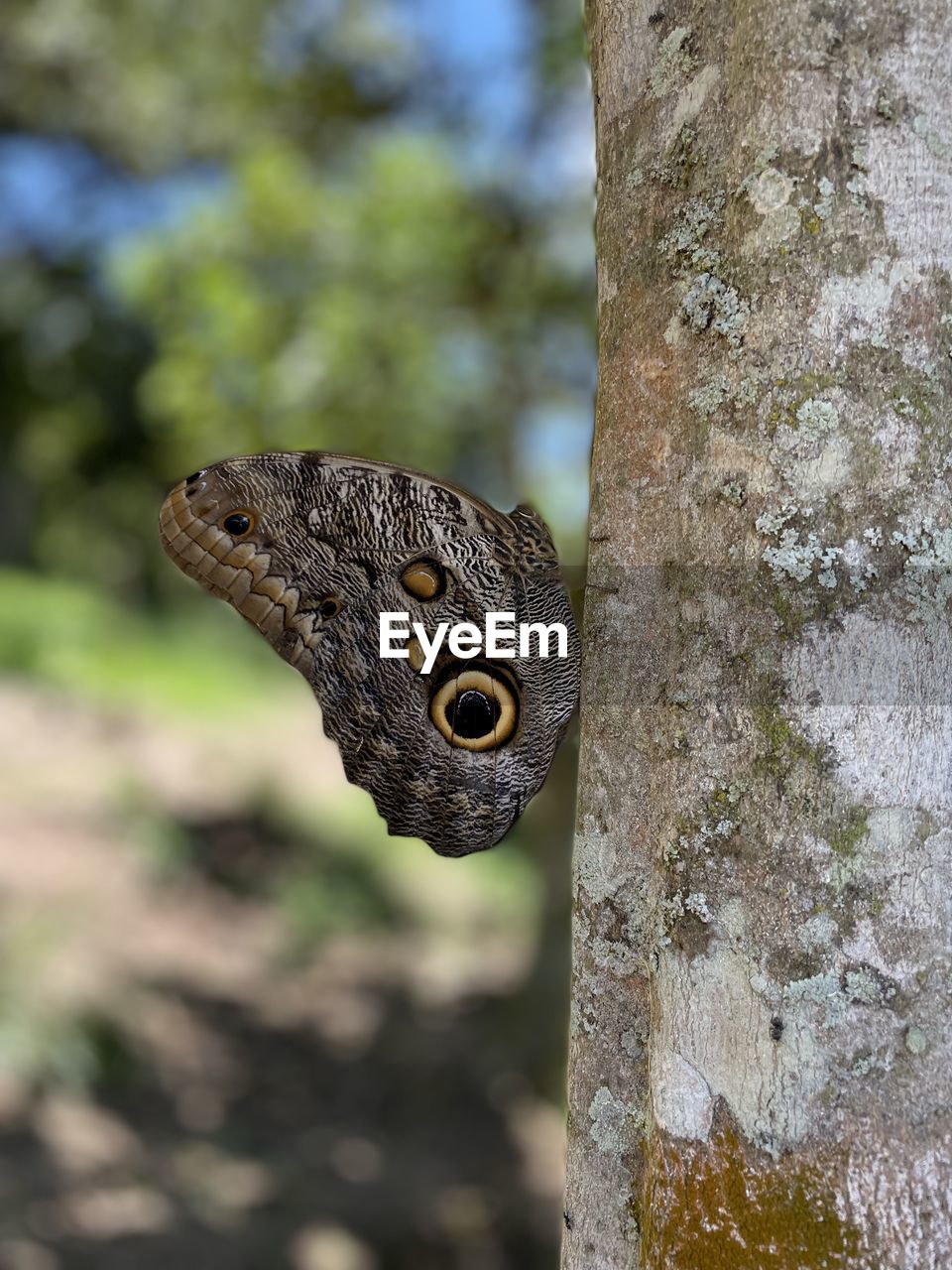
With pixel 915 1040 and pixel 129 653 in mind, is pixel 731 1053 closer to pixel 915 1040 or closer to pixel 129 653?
pixel 915 1040

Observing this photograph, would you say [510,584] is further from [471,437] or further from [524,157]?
[471,437]

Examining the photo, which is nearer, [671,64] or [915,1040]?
[915,1040]

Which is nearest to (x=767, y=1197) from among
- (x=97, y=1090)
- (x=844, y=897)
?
(x=844, y=897)

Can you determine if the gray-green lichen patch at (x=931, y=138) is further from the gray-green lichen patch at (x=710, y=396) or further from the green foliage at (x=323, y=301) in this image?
the green foliage at (x=323, y=301)

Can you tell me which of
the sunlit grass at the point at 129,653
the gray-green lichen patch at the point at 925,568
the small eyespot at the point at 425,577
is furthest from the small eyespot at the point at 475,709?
the sunlit grass at the point at 129,653

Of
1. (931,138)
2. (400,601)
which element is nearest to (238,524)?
(400,601)

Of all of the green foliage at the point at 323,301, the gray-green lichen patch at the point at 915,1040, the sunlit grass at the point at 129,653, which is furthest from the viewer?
the sunlit grass at the point at 129,653

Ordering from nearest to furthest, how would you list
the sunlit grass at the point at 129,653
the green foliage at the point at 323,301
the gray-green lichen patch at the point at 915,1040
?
the gray-green lichen patch at the point at 915,1040, the green foliage at the point at 323,301, the sunlit grass at the point at 129,653
